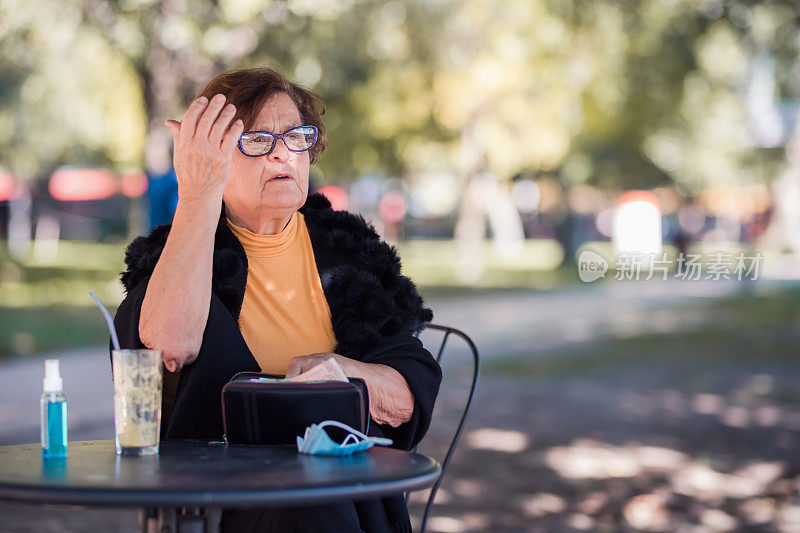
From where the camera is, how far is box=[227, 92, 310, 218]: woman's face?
8.21ft

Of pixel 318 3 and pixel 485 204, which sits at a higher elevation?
pixel 318 3

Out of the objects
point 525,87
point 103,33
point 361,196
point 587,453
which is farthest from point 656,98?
point 361,196

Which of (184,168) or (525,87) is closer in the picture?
(184,168)

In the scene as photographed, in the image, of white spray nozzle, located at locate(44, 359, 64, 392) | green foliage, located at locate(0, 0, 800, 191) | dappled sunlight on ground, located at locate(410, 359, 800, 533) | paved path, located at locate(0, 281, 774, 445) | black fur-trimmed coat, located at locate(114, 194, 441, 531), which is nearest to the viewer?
white spray nozzle, located at locate(44, 359, 64, 392)

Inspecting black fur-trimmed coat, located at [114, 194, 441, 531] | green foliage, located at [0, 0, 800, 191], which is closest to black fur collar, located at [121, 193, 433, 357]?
black fur-trimmed coat, located at [114, 194, 441, 531]

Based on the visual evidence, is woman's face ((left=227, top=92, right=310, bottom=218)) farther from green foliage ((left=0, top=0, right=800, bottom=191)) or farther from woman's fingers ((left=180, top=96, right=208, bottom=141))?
green foliage ((left=0, top=0, right=800, bottom=191))

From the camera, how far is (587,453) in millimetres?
6750

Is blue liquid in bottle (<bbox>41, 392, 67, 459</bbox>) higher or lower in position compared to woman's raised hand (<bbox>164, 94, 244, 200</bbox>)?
lower

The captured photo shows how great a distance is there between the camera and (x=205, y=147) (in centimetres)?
A: 216

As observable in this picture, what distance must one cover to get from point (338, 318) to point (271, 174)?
40cm

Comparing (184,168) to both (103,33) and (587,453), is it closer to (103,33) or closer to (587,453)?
(587,453)

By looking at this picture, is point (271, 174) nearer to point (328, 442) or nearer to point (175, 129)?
point (175, 129)

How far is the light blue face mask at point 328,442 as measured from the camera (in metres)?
2.00

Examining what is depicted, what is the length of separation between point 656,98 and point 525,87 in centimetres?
423
